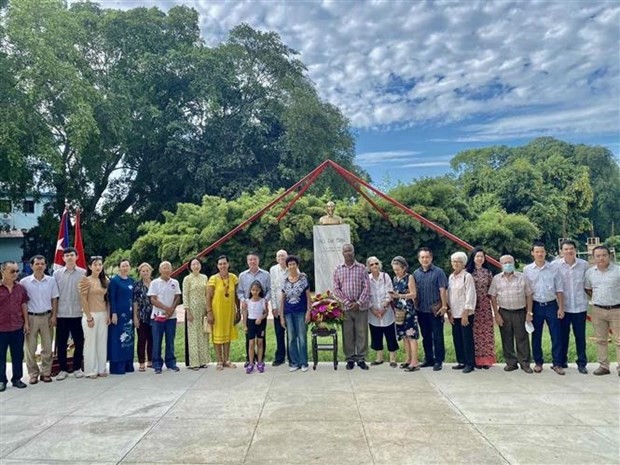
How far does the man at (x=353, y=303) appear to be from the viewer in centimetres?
660

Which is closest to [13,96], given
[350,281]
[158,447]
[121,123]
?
[121,123]

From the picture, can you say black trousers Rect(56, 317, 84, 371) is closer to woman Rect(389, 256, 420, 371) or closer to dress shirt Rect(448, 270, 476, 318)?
woman Rect(389, 256, 420, 371)

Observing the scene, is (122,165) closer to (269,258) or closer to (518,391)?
(269,258)

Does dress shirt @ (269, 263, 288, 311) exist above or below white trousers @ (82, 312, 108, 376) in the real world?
above

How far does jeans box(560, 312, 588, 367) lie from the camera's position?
629 centimetres

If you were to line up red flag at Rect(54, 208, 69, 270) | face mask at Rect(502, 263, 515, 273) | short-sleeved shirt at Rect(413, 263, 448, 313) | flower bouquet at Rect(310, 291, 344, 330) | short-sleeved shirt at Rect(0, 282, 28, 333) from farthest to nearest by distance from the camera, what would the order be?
red flag at Rect(54, 208, 69, 270)
flower bouquet at Rect(310, 291, 344, 330)
short-sleeved shirt at Rect(413, 263, 448, 313)
face mask at Rect(502, 263, 515, 273)
short-sleeved shirt at Rect(0, 282, 28, 333)

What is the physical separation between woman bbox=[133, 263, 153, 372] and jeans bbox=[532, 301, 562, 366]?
5080mm

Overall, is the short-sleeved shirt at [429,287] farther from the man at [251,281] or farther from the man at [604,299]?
the man at [251,281]

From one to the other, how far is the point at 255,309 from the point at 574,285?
162 inches

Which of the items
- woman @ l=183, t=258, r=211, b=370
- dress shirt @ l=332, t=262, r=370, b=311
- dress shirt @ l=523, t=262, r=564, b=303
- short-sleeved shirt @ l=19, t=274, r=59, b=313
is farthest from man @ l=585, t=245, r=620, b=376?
short-sleeved shirt @ l=19, t=274, r=59, b=313

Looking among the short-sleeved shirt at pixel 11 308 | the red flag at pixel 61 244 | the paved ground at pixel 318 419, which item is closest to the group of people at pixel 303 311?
the short-sleeved shirt at pixel 11 308

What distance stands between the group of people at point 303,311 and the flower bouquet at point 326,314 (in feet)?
0.31

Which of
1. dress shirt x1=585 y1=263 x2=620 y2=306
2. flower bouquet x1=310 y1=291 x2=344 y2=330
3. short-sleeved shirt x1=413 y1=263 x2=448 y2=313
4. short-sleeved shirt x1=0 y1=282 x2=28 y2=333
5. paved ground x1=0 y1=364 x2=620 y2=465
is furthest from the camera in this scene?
flower bouquet x1=310 y1=291 x2=344 y2=330

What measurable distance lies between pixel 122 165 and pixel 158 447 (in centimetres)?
2245
